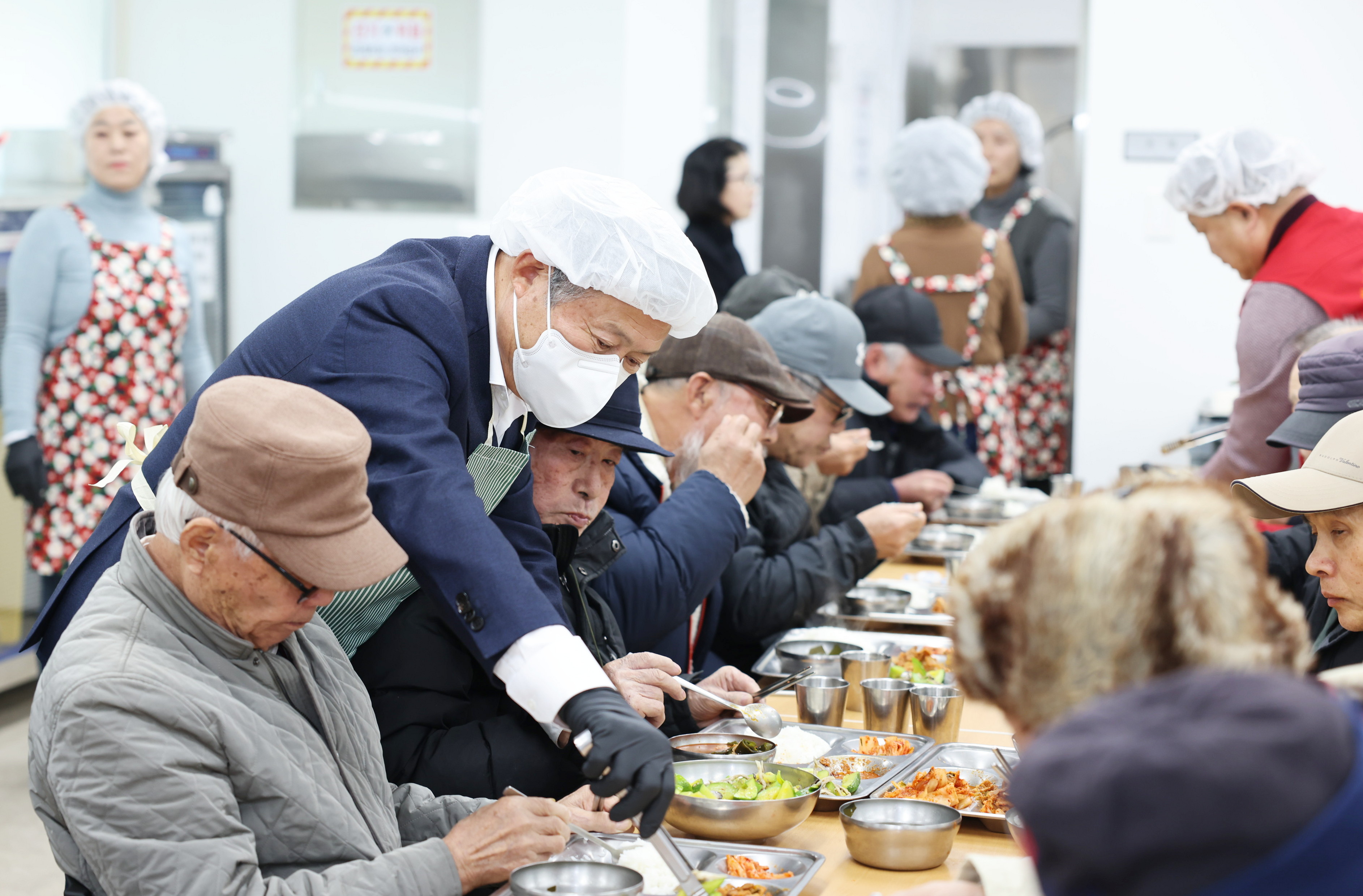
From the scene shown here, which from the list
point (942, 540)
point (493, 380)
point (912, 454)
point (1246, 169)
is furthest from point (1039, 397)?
point (493, 380)

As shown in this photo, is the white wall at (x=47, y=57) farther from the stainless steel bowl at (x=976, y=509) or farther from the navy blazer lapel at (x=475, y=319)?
the navy blazer lapel at (x=475, y=319)

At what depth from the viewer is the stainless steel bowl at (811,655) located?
236cm

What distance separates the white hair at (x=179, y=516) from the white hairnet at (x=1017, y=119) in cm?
551

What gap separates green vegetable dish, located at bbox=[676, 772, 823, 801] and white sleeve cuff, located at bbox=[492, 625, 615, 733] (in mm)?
325

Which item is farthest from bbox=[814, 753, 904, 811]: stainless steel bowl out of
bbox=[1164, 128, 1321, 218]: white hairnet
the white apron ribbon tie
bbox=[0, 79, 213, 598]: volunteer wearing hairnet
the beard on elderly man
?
bbox=[0, 79, 213, 598]: volunteer wearing hairnet

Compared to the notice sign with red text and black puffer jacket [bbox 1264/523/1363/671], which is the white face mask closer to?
black puffer jacket [bbox 1264/523/1363/671]

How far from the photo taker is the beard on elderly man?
1766 mm

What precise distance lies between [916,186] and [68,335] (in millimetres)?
3199

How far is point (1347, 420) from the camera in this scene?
1.98 metres

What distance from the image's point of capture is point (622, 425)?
1.99m

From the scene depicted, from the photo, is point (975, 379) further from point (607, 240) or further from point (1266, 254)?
point (607, 240)

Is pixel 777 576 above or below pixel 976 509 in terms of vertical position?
above

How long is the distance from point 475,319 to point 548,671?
555mm

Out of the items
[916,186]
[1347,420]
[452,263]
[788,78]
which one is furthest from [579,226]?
[788,78]
